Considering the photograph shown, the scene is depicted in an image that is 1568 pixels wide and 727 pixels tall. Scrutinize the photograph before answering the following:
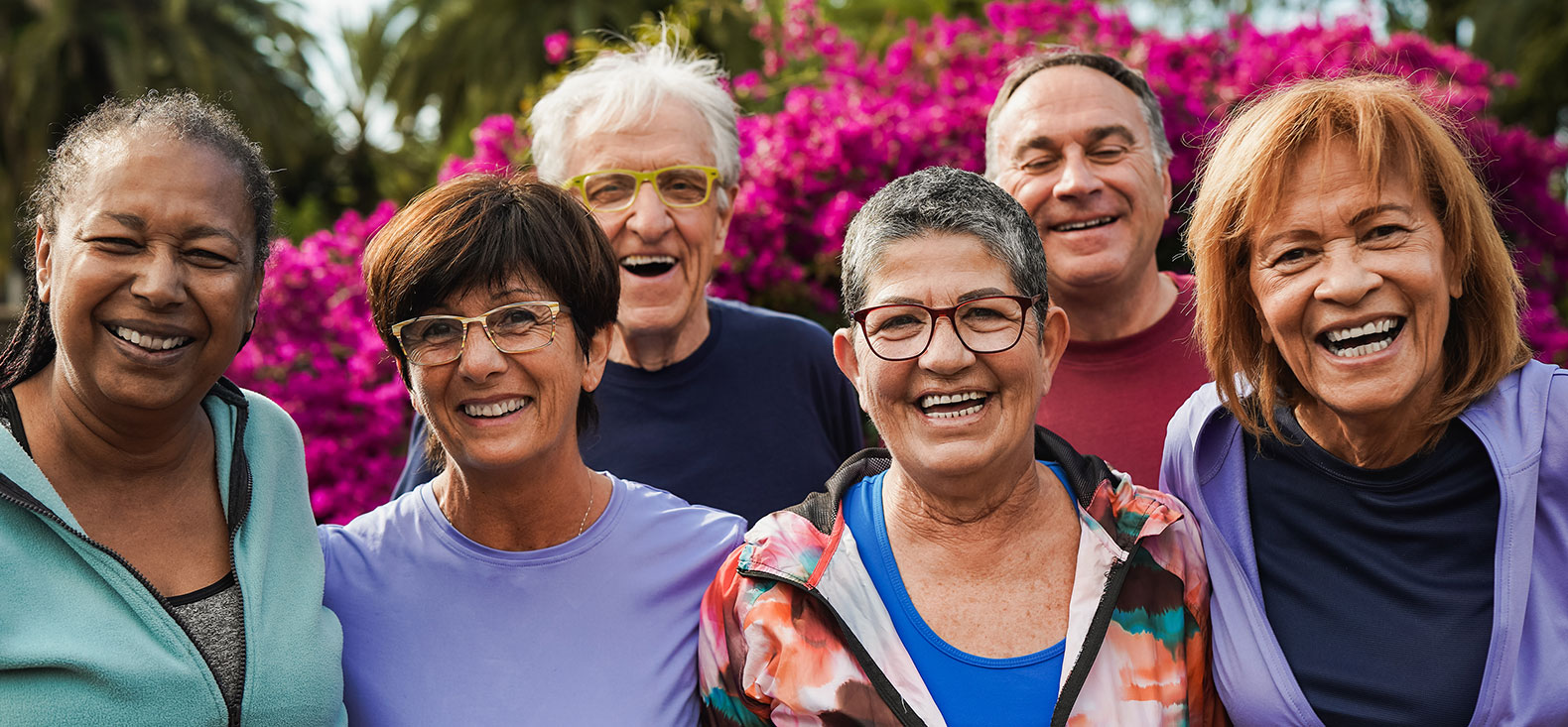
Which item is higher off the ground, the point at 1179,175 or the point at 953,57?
the point at 953,57

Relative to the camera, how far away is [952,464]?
263 cm

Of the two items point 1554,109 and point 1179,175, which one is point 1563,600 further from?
point 1554,109

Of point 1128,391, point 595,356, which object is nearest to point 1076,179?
point 1128,391

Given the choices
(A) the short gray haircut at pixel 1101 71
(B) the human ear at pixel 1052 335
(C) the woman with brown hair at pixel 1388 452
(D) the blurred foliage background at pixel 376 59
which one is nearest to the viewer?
(C) the woman with brown hair at pixel 1388 452

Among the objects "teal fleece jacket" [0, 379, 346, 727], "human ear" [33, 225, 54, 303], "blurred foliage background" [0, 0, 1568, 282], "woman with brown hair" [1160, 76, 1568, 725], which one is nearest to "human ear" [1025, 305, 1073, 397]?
"woman with brown hair" [1160, 76, 1568, 725]

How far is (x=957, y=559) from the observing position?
2744 mm

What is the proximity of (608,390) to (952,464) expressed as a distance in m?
1.41

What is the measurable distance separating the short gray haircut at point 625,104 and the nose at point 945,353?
58.6 inches

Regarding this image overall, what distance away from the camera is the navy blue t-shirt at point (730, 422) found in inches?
140

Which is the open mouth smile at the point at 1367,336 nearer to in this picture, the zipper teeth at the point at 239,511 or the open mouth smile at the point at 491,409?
the open mouth smile at the point at 491,409

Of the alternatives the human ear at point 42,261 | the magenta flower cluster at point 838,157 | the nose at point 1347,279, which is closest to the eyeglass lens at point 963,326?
the nose at point 1347,279

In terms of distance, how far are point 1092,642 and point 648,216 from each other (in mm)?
1884

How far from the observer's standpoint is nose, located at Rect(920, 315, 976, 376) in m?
2.60

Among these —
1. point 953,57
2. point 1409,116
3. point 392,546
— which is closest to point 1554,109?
point 953,57
